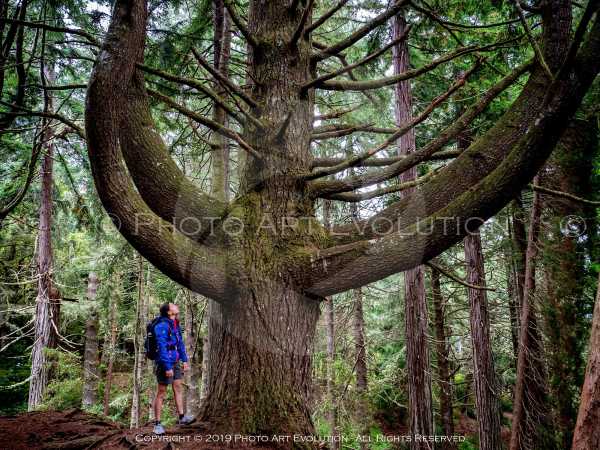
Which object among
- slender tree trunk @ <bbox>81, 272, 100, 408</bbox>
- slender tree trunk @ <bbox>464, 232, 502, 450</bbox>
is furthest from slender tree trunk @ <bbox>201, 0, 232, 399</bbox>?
slender tree trunk @ <bbox>81, 272, 100, 408</bbox>

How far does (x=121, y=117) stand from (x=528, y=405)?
923 cm

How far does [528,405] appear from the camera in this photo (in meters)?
7.89

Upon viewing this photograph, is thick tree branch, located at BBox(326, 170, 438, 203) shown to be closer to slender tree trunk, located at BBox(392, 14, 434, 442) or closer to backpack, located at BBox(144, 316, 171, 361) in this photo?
backpack, located at BBox(144, 316, 171, 361)

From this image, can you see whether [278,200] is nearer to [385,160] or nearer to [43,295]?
[385,160]

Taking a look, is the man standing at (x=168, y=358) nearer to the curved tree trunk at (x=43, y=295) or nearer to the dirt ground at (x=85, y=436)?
Answer: the dirt ground at (x=85, y=436)

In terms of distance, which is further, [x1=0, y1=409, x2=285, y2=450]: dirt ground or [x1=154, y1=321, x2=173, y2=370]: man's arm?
[x1=154, y1=321, x2=173, y2=370]: man's arm

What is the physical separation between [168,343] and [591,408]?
465 cm

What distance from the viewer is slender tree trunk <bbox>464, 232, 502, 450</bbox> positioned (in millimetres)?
8219

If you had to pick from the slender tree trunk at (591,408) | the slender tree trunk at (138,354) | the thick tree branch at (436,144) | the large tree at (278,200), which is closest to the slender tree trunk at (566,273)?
the slender tree trunk at (591,408)

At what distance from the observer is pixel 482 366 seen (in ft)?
27.9

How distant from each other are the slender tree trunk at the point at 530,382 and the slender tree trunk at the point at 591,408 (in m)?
3.16

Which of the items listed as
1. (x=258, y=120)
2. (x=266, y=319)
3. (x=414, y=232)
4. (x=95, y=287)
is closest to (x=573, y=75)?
(x=414, y=232)

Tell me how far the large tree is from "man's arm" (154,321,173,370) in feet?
5.87

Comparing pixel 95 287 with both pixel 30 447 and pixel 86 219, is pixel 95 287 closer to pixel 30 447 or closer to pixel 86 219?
pixel 86 219
